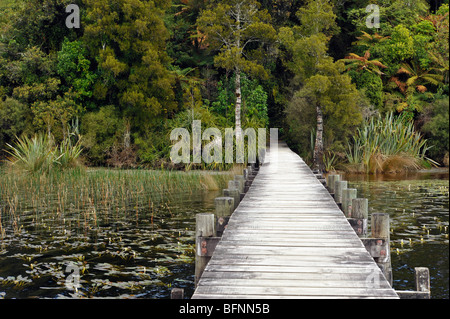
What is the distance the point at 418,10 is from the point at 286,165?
17.4 meters

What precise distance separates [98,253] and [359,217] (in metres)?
4.59

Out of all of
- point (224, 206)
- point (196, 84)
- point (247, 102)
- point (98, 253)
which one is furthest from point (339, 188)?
point (196, 84)

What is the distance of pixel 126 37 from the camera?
2367cm

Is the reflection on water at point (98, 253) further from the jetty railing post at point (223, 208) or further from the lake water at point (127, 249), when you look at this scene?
the jetty railing post at point (223, 208)

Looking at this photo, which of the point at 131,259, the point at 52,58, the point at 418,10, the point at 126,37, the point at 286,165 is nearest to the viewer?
the point at 131,259

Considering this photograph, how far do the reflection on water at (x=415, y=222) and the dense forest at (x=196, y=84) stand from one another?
14.0ft

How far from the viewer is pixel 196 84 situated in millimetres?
27312

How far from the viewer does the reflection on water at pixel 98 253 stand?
7.23 meters

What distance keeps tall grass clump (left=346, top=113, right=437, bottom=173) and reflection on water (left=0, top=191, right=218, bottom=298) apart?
38.5 feet

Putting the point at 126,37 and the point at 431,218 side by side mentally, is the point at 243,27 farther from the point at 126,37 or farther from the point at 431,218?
the point at 431,218

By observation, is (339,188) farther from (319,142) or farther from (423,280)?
(319,142)

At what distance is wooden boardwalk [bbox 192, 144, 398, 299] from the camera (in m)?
4.62

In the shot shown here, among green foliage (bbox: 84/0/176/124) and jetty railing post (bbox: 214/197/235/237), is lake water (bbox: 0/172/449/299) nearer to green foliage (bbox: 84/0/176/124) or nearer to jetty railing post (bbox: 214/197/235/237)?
jetty railing post (bbox: 214/197/235/237)

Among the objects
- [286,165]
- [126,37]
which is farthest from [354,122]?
[126,37]
